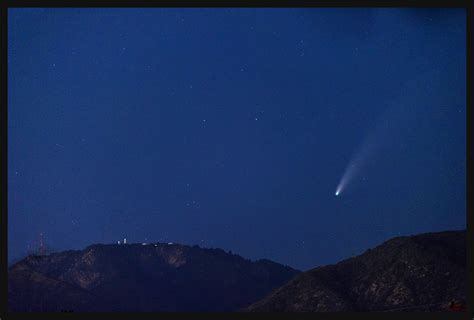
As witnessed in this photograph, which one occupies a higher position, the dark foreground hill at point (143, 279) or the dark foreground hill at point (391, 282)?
the dark foreground hill at point (143, 279)

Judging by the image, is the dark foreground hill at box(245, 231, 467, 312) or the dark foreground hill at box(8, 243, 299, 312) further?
the dark foreground hill at box(8, 243, 299, 312)

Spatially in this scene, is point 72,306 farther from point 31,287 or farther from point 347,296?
point 347,296

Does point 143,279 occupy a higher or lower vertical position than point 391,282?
higher

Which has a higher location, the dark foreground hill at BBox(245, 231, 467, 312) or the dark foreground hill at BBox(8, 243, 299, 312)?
the dark foreground hill at BBox(8, 243, 299, 312)
